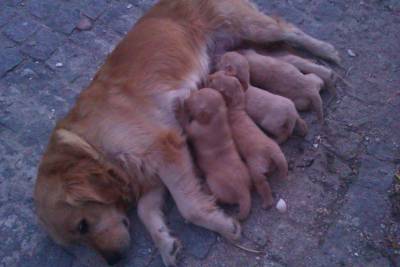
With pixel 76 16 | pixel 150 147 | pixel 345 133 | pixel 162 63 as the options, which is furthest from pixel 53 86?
pixel 345 133

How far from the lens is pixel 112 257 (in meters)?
3.54

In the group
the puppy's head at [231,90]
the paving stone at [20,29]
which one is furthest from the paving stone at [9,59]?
the puppy's head at [231,90]

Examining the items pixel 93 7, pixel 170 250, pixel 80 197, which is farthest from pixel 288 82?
pixel 93 7

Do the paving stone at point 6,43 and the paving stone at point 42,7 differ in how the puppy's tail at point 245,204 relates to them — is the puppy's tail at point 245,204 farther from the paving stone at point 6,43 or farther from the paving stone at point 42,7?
the paving stone at point 42,7

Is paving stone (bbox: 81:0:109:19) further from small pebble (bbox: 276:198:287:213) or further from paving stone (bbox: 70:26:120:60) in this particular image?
small pebble (bbox: 276:198:287:213)

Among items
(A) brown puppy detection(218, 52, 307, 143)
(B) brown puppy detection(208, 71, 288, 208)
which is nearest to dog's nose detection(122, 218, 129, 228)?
(B) brown puppy detection(208, 71, 288, 208)

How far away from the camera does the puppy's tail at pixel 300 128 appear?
3996mm

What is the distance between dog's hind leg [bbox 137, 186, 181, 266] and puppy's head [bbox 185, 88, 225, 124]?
25.7 inches

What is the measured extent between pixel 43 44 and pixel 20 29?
376 millimetres

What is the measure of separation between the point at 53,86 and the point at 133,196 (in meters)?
1.72

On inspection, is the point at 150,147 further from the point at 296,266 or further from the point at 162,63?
the point at 296,266

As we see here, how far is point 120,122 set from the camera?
376 cm

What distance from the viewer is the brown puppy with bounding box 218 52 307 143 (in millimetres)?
3861

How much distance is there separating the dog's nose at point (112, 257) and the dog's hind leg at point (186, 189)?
543mm
